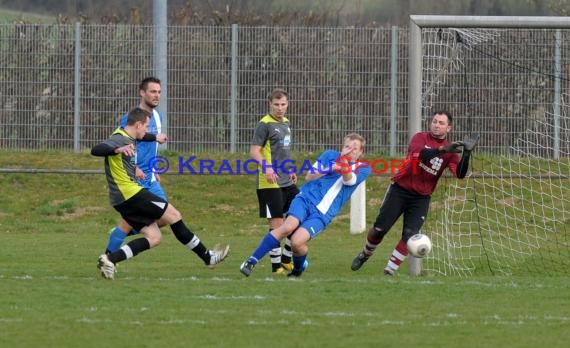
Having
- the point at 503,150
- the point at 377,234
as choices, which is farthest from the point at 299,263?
the point at 503,150

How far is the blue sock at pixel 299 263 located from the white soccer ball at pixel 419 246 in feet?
3.30

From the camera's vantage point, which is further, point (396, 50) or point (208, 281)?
point (396, 50)

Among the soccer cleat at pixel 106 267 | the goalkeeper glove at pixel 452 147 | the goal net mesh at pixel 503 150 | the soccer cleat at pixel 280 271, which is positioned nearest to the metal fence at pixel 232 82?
the goal net mesh at pixel 503 150

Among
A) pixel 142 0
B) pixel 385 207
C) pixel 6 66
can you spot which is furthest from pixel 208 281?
pixel 142 0

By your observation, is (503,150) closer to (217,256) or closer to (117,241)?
(217,256)

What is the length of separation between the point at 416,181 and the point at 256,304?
10.5ft

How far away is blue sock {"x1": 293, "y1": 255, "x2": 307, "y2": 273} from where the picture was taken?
11.7m

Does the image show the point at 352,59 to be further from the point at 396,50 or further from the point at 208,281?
the point at 208,281

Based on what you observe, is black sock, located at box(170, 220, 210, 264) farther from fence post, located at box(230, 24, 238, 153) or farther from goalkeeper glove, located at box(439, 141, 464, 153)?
fence post, located at box(230, 24, 238, 153)

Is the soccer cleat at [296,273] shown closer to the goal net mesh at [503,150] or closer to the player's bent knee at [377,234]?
the player's bent knee at [377,234]

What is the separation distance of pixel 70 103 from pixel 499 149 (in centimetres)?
796

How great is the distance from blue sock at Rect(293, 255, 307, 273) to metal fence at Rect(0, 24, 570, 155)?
10.4m

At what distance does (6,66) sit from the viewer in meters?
22.7

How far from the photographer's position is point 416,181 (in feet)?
40.2
